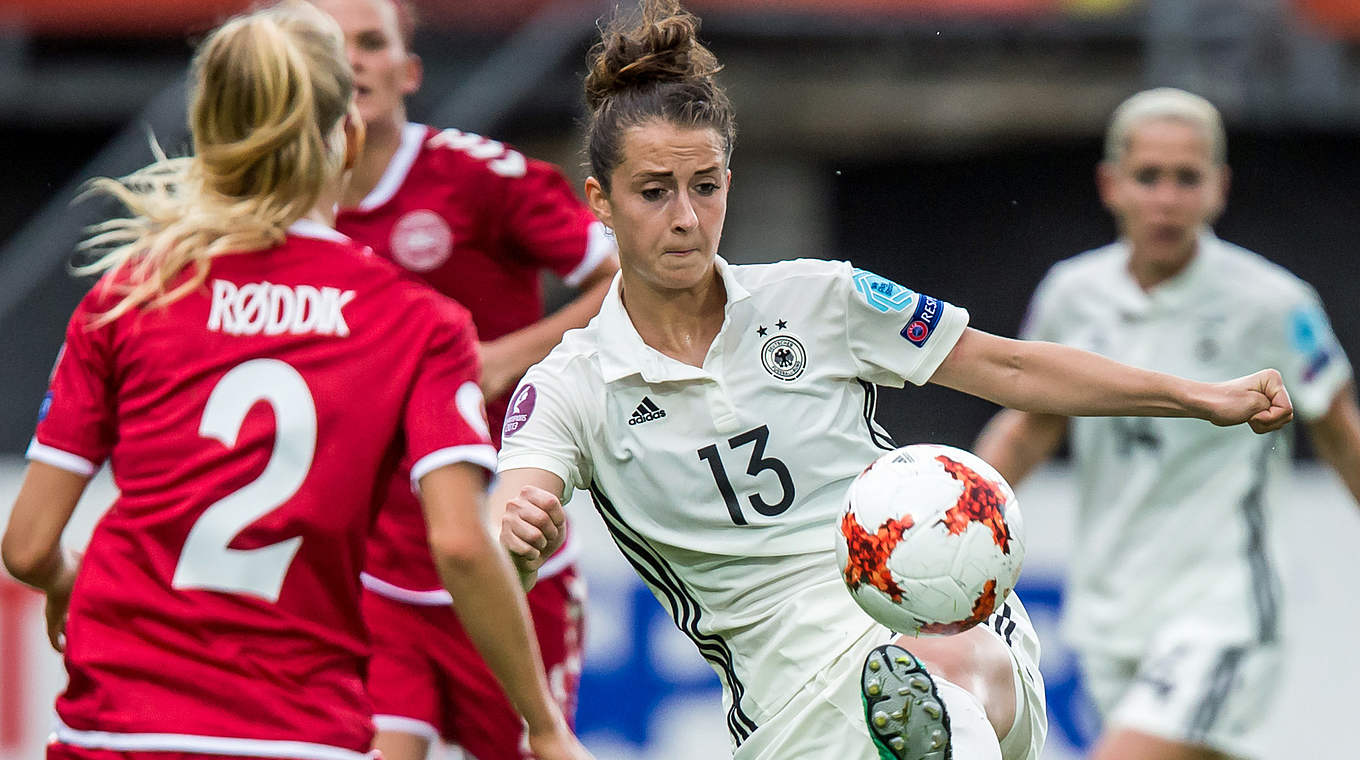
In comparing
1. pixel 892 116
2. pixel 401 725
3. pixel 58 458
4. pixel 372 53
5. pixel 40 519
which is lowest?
pixel 401 725

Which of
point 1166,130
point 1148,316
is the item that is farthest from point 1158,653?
point 1166,130

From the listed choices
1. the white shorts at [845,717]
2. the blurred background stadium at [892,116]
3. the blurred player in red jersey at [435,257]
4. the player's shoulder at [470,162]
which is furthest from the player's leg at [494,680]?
the blurred background stadium at [892,116]

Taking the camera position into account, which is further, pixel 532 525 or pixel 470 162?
pixel 470 162

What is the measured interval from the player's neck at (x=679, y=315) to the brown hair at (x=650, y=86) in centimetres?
24

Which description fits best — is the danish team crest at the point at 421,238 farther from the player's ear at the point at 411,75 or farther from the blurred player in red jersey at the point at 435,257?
the player's ear at the point at 411,75

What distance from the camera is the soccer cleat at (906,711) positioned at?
3135mm

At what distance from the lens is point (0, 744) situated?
7160mm

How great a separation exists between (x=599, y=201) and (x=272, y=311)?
0.89 meters

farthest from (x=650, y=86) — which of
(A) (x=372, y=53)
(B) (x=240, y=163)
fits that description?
(A) (x=372, y=53)

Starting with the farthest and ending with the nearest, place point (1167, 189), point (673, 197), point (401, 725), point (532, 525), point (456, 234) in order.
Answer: point (1167, 189), point (456, 234), point (401, 725), point (673, 197), point (532, 525)

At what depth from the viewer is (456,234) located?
459cm

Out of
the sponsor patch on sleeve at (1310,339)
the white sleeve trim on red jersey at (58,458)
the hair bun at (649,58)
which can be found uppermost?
the hair bun at (649,58)

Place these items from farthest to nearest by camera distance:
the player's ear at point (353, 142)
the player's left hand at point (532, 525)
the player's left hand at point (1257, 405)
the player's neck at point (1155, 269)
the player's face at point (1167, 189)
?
the player's neck at point (1155, 269)
the player's face at point (1167, 189)
the player's ear at point (353, 142)
the player's left hand at point (1257, 405)
the player's left hand at point (532, 525)

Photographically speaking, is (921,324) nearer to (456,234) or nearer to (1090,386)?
(1090,386)
